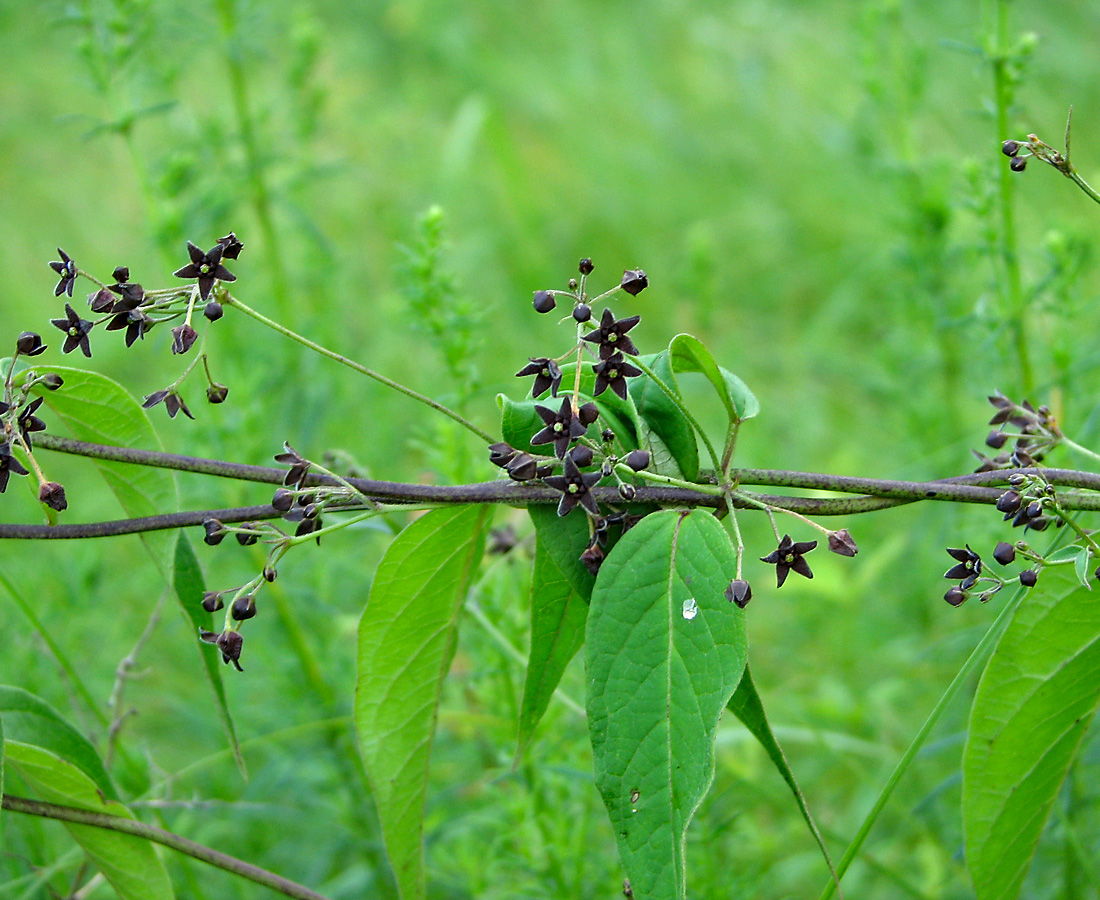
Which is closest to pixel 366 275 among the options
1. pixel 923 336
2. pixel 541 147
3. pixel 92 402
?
pixel 541 147

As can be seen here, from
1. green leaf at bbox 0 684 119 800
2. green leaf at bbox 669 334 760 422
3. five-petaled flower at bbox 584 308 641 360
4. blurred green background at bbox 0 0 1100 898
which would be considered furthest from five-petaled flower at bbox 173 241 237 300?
blurred green background at bbox 0 0 1100 898

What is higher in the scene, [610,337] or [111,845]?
[610,337]

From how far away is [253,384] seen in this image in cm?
309

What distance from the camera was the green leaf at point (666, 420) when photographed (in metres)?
1.39

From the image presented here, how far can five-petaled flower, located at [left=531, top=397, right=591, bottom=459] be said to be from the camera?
120 centimetres

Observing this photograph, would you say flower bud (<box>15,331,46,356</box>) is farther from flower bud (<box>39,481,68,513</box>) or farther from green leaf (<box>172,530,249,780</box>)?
green leaf (<box>172,530,249,780</box>)

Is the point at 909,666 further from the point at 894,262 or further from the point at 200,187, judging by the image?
the point at 200,187

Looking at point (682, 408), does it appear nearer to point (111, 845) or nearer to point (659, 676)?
point (659, 676)

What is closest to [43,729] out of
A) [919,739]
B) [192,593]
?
[192,593]

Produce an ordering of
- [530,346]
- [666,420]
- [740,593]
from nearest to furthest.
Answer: [740,593]
[666,420]
[530,346]

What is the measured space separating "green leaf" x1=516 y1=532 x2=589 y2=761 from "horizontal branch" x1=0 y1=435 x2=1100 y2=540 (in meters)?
0.15

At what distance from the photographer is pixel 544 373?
1226 millimetres

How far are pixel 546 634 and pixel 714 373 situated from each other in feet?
1.42

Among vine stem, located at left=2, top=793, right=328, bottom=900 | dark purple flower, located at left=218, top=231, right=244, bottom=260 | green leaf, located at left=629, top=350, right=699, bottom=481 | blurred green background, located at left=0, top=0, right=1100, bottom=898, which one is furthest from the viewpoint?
blurred green background, located at left=0, top=0, right=1100, bottom=898
